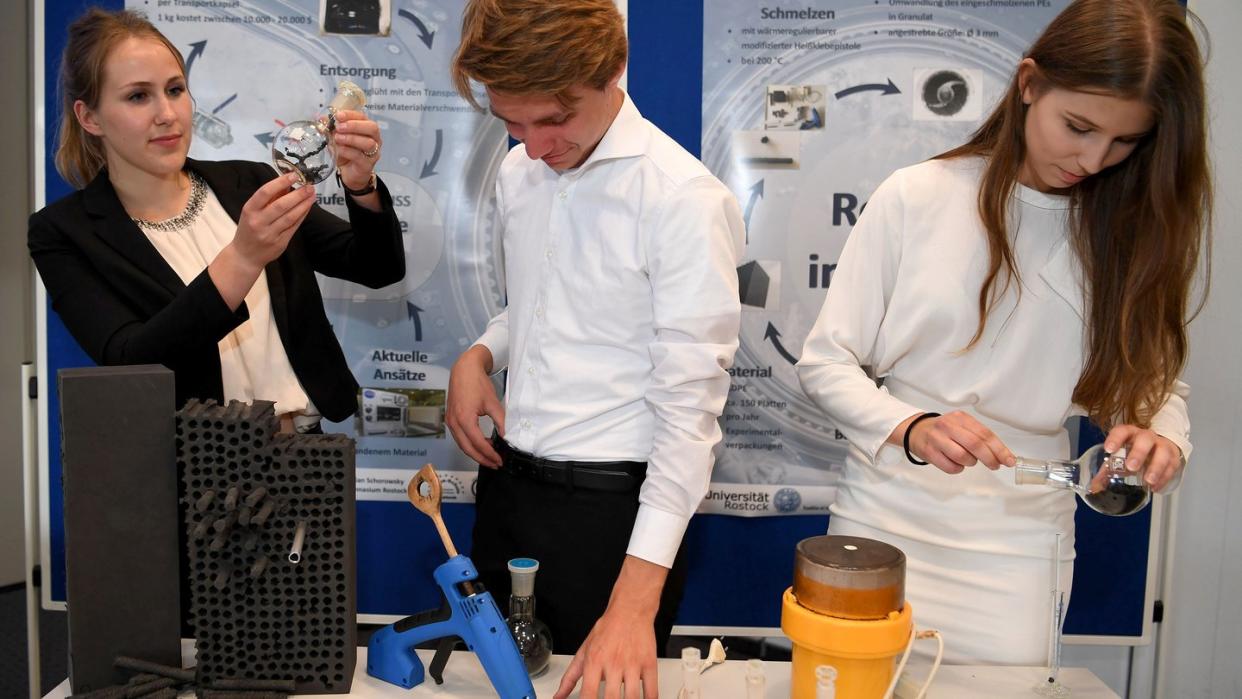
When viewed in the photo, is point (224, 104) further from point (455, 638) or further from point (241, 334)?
point (455, 638)

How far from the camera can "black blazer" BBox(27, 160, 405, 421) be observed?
1666 millimetres

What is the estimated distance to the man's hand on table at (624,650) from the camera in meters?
1.25

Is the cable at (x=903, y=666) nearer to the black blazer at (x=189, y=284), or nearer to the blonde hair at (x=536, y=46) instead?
the blonde hair at (x=536, y=46)

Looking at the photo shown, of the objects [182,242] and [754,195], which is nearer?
[182,242]

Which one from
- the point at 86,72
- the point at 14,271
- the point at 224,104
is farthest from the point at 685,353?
the point at 14,271

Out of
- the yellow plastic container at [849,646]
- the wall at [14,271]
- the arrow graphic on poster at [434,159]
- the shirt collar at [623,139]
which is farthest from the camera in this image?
the wall at [14,271]

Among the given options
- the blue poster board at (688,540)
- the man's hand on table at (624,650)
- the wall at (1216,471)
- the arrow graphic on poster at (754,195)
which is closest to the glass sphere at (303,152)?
the man's hand on table at (624,650)

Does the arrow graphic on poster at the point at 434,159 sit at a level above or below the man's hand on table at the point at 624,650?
above

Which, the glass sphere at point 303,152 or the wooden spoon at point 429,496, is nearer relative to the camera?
the wooden spoon at point 429,496

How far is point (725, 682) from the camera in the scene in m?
1.38

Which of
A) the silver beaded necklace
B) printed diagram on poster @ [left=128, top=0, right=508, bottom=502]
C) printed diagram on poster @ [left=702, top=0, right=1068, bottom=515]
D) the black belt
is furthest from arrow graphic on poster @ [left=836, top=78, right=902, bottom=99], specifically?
the silver beaded necklace

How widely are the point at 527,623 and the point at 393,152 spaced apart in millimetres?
1677

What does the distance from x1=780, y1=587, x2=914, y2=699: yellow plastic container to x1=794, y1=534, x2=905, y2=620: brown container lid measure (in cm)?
1

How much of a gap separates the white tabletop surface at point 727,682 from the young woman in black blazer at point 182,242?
0.56 meters
